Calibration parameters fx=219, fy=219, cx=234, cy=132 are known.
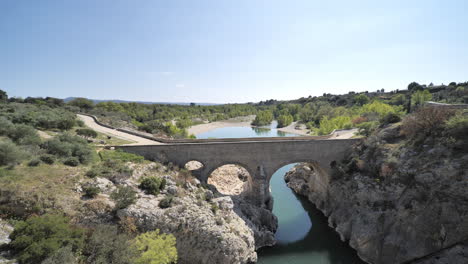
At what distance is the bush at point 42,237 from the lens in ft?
32.6

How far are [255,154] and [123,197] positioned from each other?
13.2m

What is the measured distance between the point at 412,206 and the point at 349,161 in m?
7.32

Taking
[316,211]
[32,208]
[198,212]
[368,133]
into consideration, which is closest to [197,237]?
[198,212]

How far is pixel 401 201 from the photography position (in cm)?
1825

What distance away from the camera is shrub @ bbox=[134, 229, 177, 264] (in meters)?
12.7

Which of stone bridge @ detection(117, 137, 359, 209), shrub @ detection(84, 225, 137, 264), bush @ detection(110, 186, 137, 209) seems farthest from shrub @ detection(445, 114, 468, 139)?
bush @ detection(110, 186, 137, 209)

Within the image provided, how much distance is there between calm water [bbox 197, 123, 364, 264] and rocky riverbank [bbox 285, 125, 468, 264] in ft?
3.90

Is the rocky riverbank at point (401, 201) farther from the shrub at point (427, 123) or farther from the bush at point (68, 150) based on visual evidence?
the bush at point (68, 150)

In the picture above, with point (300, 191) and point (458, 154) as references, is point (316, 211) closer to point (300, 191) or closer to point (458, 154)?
point (300, 191)

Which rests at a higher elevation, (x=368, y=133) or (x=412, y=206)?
(x=368, y=133)

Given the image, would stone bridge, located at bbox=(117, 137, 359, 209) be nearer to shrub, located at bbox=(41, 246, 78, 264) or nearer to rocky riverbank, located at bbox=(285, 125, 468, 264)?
rocky riverbank, located at bbox=(285, 125, 468, 264)

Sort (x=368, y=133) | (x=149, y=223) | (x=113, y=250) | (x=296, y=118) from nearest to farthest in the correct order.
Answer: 1. (x=113, y=250)
2. (x=149, y=223)
3. (x=368, y=133)
4. (x=296, y=118)

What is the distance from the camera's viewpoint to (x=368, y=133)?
2652 cm

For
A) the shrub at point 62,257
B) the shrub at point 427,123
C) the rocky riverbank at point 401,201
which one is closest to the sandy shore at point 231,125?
the rocky riverbank at point 401,201
